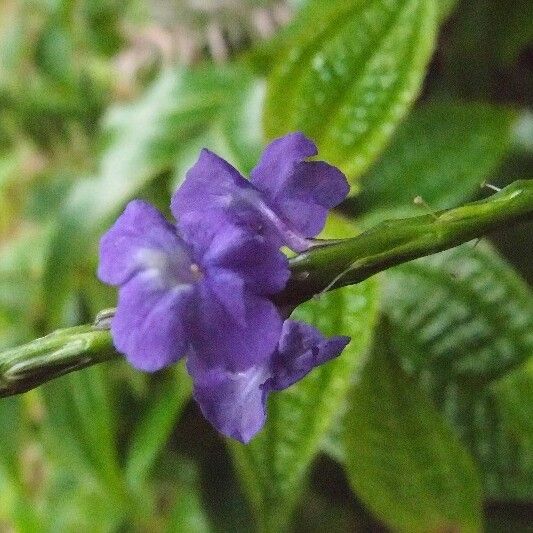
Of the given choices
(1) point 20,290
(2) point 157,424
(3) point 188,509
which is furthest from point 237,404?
(1) point 20,290

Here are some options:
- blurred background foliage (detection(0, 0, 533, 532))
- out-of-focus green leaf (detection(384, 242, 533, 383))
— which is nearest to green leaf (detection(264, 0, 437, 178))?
blurred background foliage (detection(0, 0, 533, 532))

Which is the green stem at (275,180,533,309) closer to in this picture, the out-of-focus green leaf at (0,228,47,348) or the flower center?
the flower center

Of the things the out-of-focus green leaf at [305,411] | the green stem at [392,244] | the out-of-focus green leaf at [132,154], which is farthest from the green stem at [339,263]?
the out-of-focus green leaf at [132,154]

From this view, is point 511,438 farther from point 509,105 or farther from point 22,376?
point 22,376

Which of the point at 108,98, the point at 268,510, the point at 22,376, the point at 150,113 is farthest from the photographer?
the point at 108,98

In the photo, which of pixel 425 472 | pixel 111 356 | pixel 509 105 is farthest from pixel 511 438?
pixel 111 356
